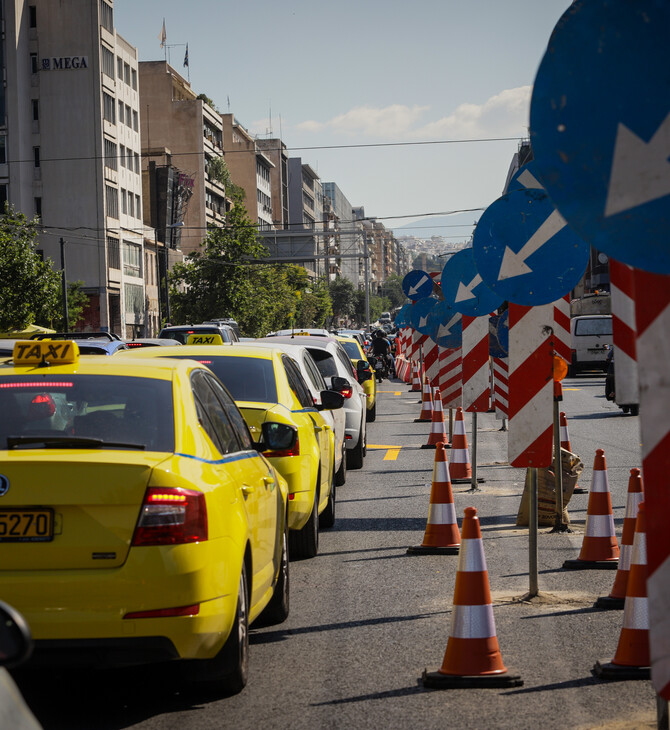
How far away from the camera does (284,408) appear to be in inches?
361

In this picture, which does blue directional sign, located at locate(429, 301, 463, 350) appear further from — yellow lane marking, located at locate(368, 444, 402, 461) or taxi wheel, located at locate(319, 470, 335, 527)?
taxi wheel, located at locate(319, 470, 335, 527)

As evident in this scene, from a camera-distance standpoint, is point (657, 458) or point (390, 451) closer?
point (657, 458)

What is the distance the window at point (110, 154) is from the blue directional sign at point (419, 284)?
2241 inches

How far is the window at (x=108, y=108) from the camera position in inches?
3073

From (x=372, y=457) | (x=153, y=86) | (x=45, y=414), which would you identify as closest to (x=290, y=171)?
(x=153, y=86)

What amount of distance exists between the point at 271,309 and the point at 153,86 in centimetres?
3473

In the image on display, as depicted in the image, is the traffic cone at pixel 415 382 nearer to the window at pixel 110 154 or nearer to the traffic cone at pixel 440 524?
the traffic cone at pixel 440 524

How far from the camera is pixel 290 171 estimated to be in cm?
16638

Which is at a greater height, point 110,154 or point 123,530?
point 110,154

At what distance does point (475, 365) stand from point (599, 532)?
19.1 feet

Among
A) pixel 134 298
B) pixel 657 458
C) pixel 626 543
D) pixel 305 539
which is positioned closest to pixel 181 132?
pixel 134 298

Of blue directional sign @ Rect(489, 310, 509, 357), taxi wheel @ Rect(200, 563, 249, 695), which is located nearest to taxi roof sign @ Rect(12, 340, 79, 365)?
taxi wheel @ Rect(200, 563, 249, 695)

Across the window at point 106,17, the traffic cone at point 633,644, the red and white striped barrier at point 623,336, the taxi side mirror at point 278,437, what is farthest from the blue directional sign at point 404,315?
the window at point 106,17

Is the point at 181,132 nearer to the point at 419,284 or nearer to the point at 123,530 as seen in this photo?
the point at 419,284
